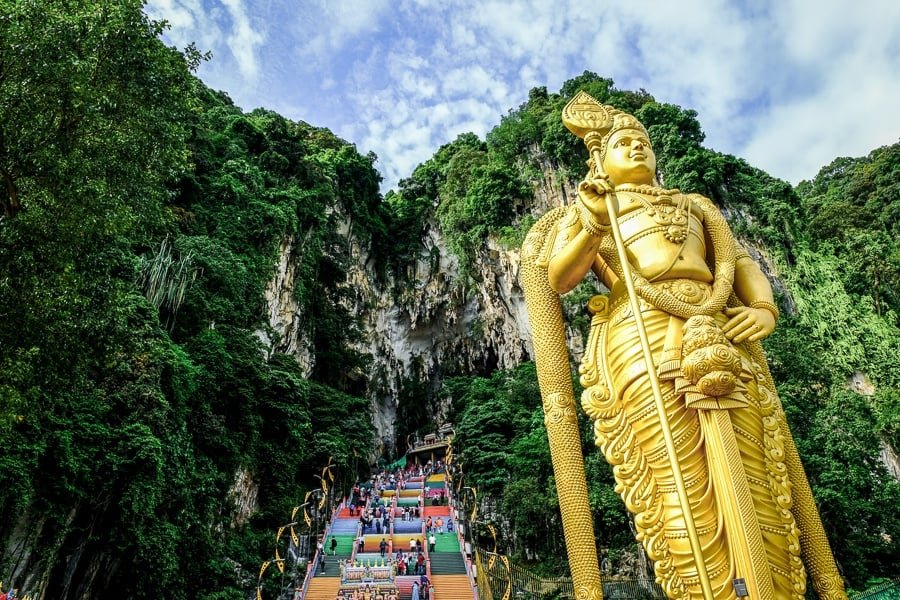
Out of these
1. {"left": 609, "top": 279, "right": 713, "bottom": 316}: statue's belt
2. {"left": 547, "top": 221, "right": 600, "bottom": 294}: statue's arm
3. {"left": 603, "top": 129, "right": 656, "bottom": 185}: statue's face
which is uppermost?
{"left": 603, "top": 129, "right": 656, "bottom": 185}: statue's face

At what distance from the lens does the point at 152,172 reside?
574cm

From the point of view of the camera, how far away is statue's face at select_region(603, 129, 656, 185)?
358cm

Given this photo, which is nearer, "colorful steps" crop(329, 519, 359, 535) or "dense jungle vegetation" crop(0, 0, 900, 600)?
"dense jungle vegetation" crop(0, 0, 900, 600)

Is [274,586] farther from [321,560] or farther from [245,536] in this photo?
[245,536]

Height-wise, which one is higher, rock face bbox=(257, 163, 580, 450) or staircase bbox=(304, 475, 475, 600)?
rock face bbox=(257, 163, 580, 450)

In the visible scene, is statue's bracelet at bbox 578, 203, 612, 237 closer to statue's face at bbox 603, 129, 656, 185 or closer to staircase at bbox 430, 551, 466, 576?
statue's face at bbox 603, 129, 656, 185

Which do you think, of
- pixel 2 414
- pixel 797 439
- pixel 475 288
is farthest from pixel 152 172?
pixel 475 288

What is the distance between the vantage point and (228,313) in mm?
12977

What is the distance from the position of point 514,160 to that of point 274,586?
55.6 ft

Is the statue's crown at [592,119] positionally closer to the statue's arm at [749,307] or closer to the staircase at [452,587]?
the statue's arm at [749,307]

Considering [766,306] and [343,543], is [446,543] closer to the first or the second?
[343,543]

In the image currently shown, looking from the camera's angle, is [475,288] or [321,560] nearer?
[321,560]

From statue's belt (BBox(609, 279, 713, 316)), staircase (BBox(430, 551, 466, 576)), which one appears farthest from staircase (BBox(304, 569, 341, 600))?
statue's belt (BBox(609, 279, 713, 316))

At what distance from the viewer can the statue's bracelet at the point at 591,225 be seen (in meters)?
3.09
